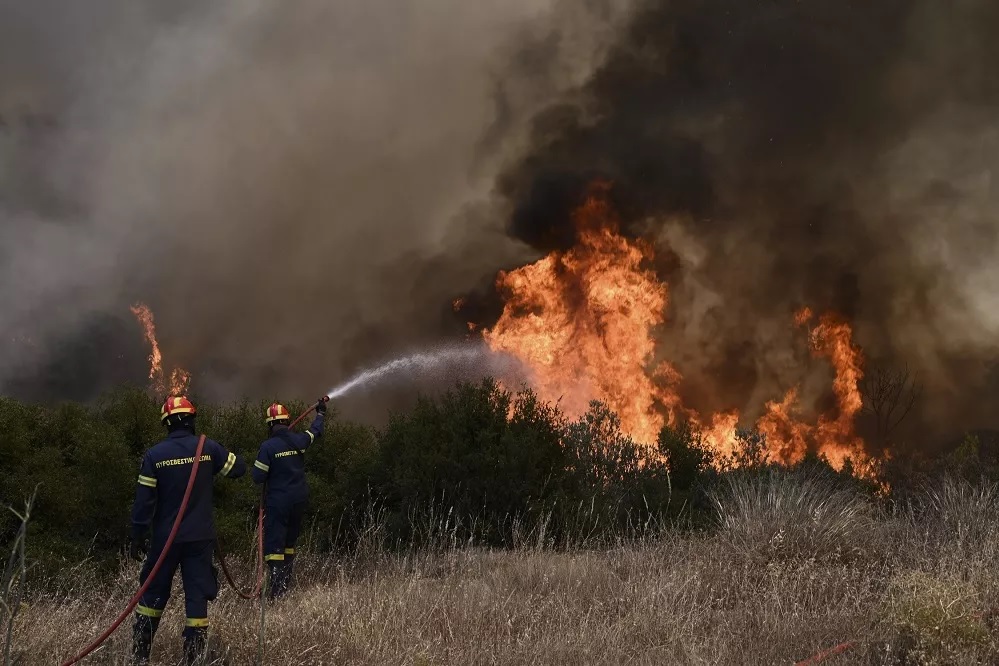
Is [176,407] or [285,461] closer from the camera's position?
[176,407]

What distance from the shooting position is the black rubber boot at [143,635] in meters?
6.25

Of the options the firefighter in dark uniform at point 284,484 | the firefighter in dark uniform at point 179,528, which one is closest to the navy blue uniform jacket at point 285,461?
the firefighter in dark uniform at point 284,484

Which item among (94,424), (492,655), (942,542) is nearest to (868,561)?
(942,542)

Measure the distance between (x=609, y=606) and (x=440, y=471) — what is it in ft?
18.3

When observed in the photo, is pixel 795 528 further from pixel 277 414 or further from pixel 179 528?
pixel 277 414

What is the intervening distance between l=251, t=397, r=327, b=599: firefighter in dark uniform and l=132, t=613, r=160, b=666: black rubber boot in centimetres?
372

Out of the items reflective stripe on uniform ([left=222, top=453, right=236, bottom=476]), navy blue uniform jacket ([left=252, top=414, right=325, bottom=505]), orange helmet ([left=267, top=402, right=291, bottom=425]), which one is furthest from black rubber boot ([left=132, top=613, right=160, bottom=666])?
orange helmet ([left=267, top=402, right=291, bottom=425])

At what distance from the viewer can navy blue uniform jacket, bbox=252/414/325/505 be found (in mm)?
10352

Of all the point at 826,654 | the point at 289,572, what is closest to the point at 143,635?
the point at 289,572

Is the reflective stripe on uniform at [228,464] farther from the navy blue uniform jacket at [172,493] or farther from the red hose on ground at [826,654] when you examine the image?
the red hose on ground at [826,654]

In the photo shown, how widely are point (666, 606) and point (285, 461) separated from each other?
18.0ft

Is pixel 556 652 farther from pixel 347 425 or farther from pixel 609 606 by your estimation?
pixel 347 425

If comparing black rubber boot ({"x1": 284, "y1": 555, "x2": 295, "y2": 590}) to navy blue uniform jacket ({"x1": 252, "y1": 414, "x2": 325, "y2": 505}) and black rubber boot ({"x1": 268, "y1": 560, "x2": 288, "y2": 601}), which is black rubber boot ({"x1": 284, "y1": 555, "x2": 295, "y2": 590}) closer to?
black rubber boot ({"x1": 268, "y1": 560, "x2": 288, "y2": 601})

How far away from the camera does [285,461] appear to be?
10398mm
